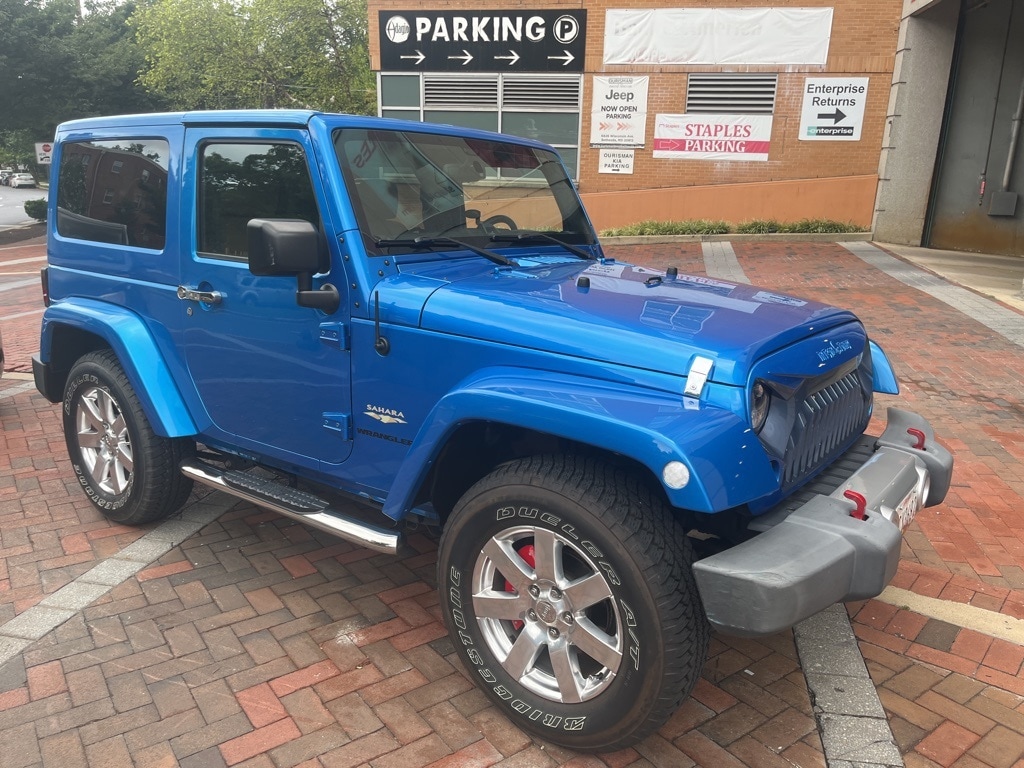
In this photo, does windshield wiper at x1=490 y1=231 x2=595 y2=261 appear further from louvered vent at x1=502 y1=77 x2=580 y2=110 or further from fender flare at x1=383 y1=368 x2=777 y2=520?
louvered vent at x1=502 y1=77 x2=580 y2=110

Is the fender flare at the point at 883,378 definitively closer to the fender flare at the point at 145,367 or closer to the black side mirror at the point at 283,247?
the black side mirror at the point at 283,247

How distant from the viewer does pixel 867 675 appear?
2.88m

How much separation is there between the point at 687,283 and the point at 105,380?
9.11 feet

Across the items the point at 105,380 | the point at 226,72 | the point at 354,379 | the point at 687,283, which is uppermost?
the point at 226,72

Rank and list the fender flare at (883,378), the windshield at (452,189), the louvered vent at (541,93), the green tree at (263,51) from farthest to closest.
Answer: the green tree at (263,51), the louvered vent at (541,93), the fender flare at (883,378), the windshield at (452,189)

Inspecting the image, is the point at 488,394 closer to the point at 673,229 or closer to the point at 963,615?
the point at 963,615

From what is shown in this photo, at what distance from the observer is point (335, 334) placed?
2879 mm

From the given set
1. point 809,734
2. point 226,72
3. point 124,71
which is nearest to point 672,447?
point 809,734

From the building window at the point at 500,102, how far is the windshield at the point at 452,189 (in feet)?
44.1

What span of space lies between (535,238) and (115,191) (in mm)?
2043

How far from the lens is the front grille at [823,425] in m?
2.46

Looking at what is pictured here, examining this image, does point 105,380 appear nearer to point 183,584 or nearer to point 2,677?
point 183,584

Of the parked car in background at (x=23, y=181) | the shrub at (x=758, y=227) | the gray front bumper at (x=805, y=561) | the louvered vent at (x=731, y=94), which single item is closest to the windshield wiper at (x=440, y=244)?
the gray front bumper at (x=805, y=561)

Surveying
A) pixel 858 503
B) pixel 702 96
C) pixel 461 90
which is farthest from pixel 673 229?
pixel 858 503
